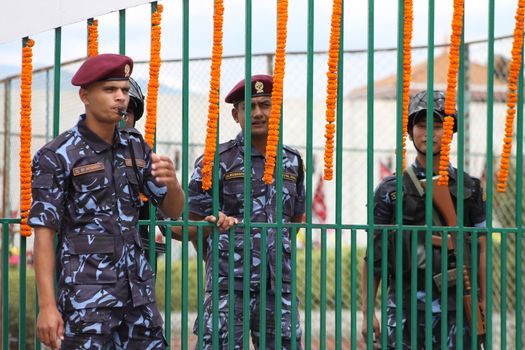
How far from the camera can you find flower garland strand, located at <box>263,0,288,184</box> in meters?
5.25

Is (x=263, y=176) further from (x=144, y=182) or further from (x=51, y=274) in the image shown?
(x=51, y=274)

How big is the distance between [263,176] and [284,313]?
63cm

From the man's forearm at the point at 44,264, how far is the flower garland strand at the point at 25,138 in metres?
0.60

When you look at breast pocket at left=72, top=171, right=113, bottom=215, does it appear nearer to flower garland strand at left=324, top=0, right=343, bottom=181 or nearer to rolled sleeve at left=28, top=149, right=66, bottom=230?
rolled sleeve at left=28, top=149, right=66, bottom=230

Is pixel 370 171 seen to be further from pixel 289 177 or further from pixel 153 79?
pixel 153 79

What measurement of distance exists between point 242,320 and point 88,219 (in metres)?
1.21

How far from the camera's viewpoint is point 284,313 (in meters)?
→ 5.54

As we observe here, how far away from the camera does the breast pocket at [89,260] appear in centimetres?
457

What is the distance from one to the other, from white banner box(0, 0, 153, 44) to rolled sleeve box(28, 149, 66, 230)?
0.84 m

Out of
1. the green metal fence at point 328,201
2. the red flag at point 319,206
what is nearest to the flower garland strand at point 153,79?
the green metal fence at point 328,201

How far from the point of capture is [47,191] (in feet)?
14.9

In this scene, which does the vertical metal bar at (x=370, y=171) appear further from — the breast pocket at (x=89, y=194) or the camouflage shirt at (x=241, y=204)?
the breast pocket at (x=89, y=194)

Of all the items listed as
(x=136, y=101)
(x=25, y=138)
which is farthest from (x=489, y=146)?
(x=25, y=138)

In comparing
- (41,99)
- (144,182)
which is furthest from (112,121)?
(41,99)
